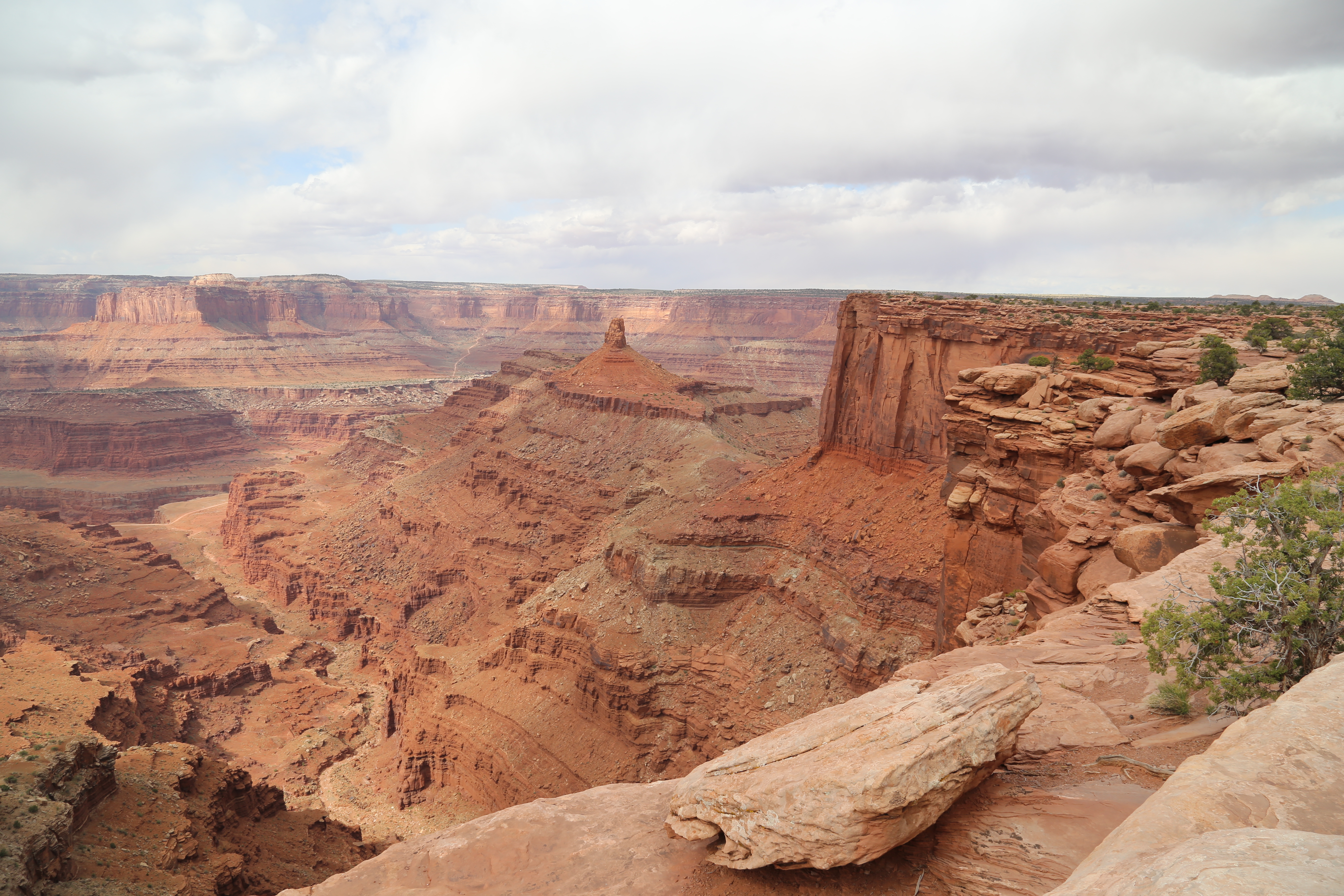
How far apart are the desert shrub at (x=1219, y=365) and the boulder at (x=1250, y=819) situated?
47.9 feet

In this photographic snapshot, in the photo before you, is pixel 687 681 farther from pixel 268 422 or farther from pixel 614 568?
pixel 268 422

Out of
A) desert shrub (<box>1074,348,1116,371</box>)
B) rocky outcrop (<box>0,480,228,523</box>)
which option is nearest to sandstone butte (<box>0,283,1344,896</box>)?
desert shrub (<box>1074,348,1116,371</box>)

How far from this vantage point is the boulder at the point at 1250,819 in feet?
17.2

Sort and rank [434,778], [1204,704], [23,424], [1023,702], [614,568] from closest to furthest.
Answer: [1023,702], [1204,704], [434,778], [614,568], [23,424]

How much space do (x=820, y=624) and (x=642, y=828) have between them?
25.4 meters

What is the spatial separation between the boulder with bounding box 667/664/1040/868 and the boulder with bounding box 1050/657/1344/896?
194cm

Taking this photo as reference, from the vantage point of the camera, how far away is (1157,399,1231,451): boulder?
15.8 m

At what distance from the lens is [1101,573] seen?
16.1m

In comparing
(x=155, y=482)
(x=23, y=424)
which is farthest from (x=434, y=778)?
(x=23, y=424)

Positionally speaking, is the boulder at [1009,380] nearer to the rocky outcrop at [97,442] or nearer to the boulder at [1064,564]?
the boulder at [1064,564]

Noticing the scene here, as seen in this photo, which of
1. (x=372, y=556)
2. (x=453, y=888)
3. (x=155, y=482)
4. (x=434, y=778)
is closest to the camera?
(x=453, y=888)

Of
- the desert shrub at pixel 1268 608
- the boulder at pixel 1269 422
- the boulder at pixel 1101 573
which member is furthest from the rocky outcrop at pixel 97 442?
the desert shrub at pixel 1268 608

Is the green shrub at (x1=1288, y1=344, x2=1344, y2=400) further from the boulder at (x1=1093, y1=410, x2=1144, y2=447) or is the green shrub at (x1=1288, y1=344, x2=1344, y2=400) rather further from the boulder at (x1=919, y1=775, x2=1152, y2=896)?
the boulder at (x1=919, y1=775, x2=1152, y2=896)

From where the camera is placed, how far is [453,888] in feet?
40.2
